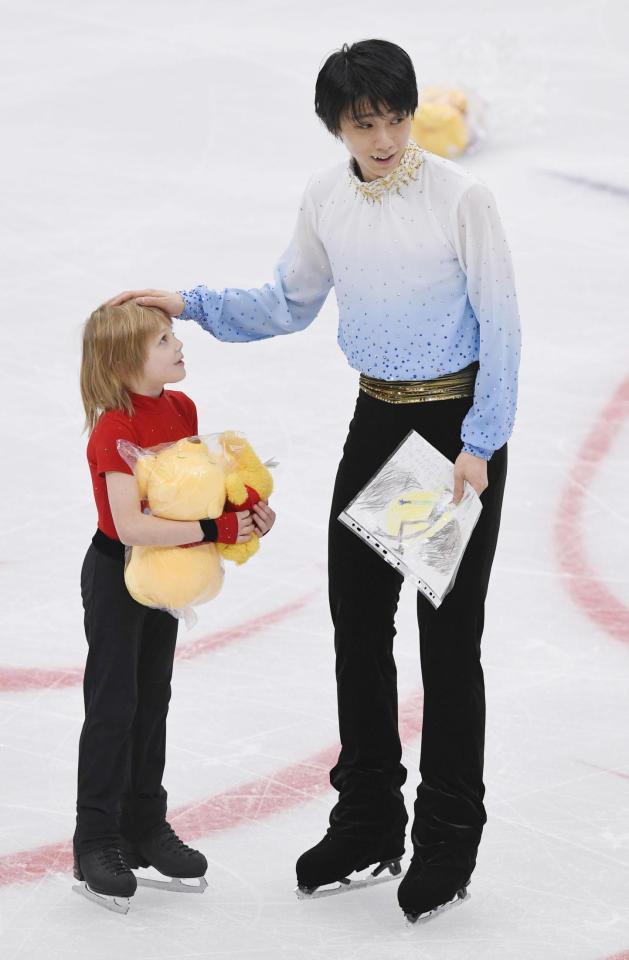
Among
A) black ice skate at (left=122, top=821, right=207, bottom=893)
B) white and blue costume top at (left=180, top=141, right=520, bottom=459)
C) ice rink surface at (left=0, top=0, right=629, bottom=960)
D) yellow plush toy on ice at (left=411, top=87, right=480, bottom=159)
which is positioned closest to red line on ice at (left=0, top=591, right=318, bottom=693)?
ice rink surface at (left=0, top=0, right=629, bottom=960)

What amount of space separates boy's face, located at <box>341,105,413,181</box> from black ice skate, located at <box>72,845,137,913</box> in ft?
4.54

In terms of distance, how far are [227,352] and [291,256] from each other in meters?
3.10

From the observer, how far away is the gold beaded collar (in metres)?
2.71

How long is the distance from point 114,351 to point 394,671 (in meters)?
0.86

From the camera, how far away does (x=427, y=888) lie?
2.85 meters

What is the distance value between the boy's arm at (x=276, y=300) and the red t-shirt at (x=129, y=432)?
20 cm

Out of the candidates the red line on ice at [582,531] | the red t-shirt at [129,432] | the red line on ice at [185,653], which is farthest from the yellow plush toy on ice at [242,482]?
the red line on ice at [582,531]

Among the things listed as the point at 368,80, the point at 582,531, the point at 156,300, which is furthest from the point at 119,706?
the point at 582,531

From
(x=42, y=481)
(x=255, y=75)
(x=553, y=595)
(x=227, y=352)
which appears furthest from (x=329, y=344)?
(x=255, y=75)

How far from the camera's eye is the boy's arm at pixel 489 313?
8.66 ft

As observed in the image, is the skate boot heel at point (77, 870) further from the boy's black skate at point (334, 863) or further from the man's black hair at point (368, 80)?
the man's black hair at point (368, 80)

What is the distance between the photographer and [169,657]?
2.96m

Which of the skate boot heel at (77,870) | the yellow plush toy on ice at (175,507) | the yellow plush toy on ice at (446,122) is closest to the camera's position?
the yellow plush toy on ice at (175,507)

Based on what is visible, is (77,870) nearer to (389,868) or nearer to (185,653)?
(389,868)
